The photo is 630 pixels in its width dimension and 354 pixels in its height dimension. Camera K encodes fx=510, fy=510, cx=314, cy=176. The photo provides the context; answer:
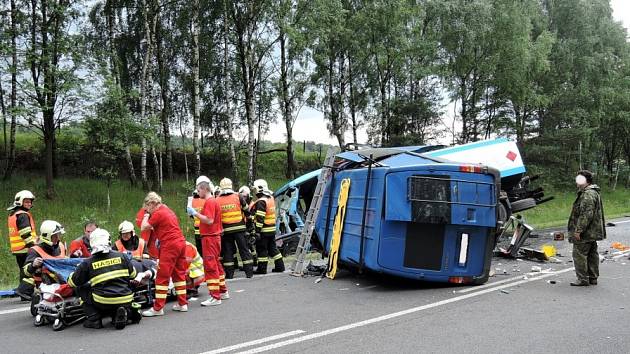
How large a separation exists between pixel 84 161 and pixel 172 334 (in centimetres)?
1733

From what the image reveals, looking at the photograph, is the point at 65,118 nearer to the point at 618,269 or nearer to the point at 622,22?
the point at 618,269

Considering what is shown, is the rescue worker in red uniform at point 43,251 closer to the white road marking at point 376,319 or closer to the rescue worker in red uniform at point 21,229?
the rescue worker in red uniform at point 21,229

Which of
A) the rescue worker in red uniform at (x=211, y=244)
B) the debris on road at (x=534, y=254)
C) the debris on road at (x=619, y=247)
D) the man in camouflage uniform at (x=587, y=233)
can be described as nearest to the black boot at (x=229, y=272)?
the rescue worker in red uniform at (x=211, y=244)

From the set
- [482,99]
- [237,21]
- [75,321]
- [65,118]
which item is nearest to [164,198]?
[65,118]

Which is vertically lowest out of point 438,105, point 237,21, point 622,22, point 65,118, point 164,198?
point 164,198

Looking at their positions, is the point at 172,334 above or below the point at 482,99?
below

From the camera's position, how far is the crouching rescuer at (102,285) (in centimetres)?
539

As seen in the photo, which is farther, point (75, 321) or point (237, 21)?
point (237, 21)

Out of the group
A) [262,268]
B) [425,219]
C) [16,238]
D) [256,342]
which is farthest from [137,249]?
[425,219]

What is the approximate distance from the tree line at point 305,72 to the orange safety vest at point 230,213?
7723 millimetres

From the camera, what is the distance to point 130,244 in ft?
23.6

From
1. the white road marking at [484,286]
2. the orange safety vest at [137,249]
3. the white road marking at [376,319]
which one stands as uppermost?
the orange safety vest at [137,249]

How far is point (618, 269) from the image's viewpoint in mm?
8805

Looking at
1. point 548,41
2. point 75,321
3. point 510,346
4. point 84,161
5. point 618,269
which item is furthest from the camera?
point 548,41
